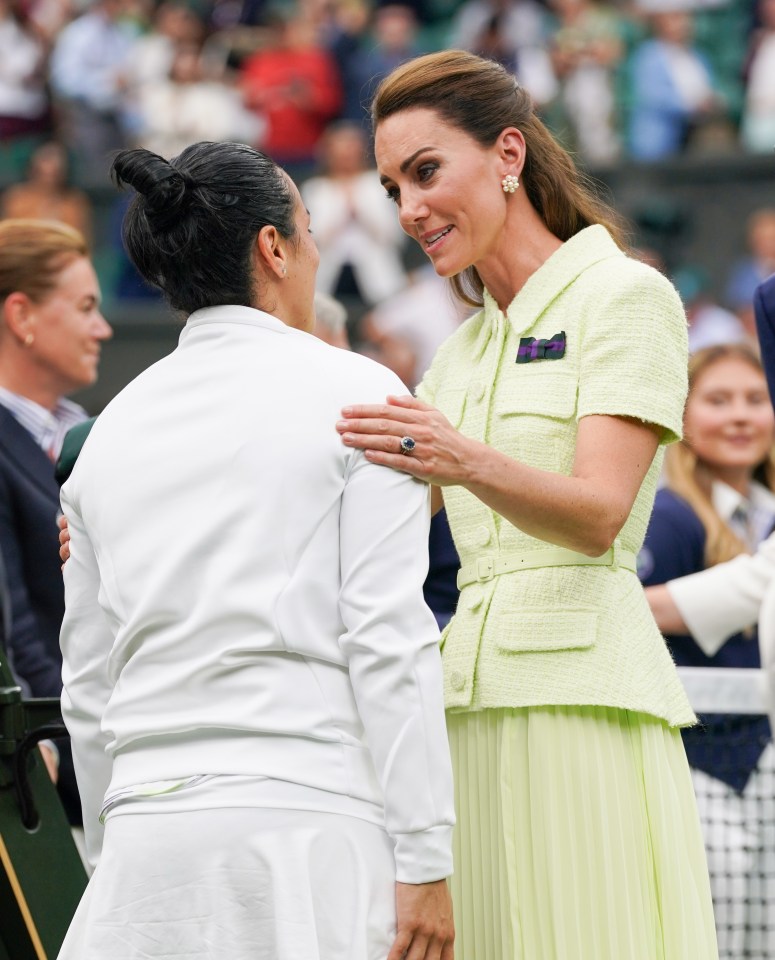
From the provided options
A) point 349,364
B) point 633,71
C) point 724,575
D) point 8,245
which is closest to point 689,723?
point 349,364

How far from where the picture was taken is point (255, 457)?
91.4 inches

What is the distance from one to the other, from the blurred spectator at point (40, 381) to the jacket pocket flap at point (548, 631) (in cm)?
152

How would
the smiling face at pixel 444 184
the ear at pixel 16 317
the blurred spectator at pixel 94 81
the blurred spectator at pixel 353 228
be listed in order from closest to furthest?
the smiling face at pixel 444 184
the ear at pixel 16 317
the blurred spectator at pixel 353 228
the blurred spectator at pixel 94 81

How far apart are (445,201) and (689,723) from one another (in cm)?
102

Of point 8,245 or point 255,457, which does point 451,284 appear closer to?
point 255,457

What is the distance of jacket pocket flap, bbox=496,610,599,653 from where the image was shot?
270 cm

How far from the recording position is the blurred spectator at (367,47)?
13.1 meters

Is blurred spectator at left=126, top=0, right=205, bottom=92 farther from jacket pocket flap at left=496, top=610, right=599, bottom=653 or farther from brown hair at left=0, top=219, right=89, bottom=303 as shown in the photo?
jacket pocket flap at left=496, top=610, right=599, bottom=653

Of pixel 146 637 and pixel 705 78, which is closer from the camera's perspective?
pixel 146 637

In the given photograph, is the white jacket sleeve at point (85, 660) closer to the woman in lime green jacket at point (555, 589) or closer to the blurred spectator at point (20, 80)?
the woman in lime green jacket at point (555, 589)

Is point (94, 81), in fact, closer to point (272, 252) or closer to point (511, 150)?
point (511, 150)

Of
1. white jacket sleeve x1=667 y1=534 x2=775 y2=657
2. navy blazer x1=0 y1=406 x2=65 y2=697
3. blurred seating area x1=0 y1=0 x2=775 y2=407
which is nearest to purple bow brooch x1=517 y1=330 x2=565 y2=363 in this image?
white jacket sleeve x1=667 y1=534 x2=775 y2=657

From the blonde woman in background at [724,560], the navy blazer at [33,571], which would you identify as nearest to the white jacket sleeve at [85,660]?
the navy blazer at [33,571]

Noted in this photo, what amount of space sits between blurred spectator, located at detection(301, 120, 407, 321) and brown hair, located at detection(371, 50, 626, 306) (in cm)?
908
